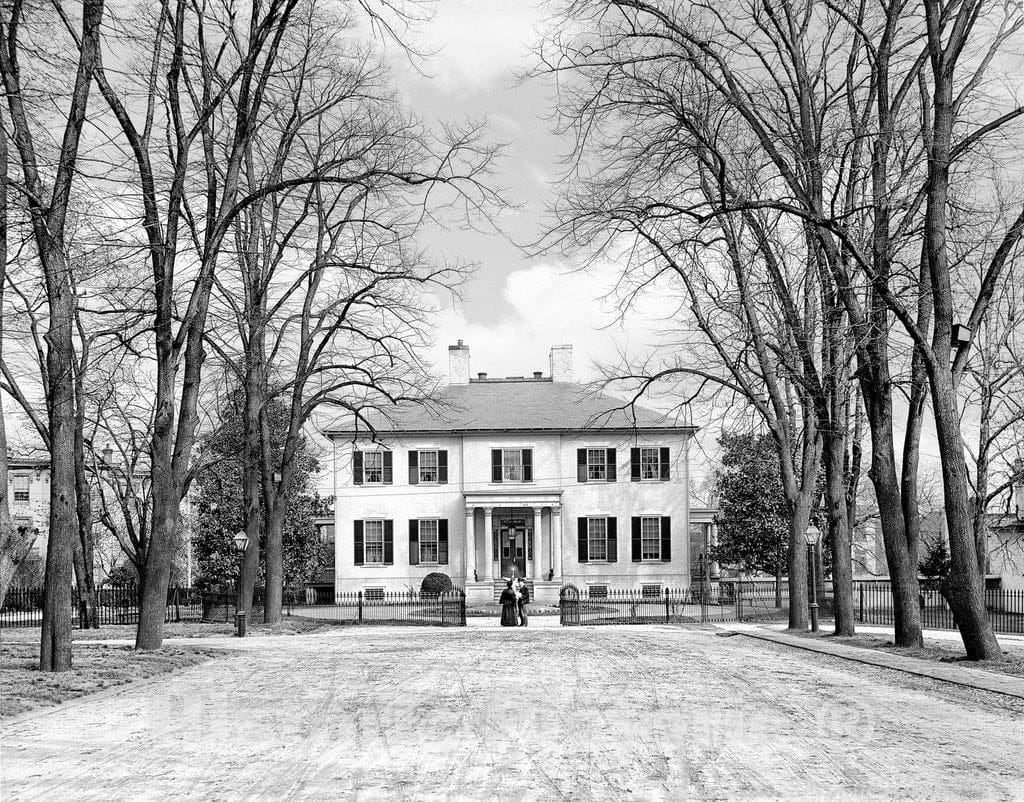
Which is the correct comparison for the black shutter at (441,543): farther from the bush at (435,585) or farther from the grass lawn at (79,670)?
the grass lawn at (79,670)

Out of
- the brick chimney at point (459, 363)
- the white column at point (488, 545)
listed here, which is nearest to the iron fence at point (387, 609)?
the white column at point (488, 545)

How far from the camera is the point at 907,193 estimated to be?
19.0 meters

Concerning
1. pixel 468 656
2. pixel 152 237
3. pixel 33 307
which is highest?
pixel 152 237

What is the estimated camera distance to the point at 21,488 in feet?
188

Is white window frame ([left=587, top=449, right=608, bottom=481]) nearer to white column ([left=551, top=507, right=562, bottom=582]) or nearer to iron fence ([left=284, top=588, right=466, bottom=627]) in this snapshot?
white column ([left=551, top=507, right=562, bottom=582])

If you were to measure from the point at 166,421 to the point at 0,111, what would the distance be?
612 cm

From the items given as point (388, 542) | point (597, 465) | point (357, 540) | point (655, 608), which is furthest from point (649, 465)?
point (357, 540)

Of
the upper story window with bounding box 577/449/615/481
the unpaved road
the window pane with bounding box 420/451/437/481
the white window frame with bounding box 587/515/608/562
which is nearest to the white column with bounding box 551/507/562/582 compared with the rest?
the white window frame with bounding box 587/515/608/562

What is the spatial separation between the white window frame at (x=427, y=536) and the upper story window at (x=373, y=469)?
7.68 feet

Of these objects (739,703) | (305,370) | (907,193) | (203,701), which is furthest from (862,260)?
(305,370)

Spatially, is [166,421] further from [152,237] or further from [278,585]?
[278,585]

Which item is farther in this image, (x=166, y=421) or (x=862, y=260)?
(x=166, y=421)

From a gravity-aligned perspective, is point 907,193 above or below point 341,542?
above

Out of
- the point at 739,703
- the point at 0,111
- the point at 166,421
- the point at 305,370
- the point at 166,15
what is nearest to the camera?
the point at 739,703
